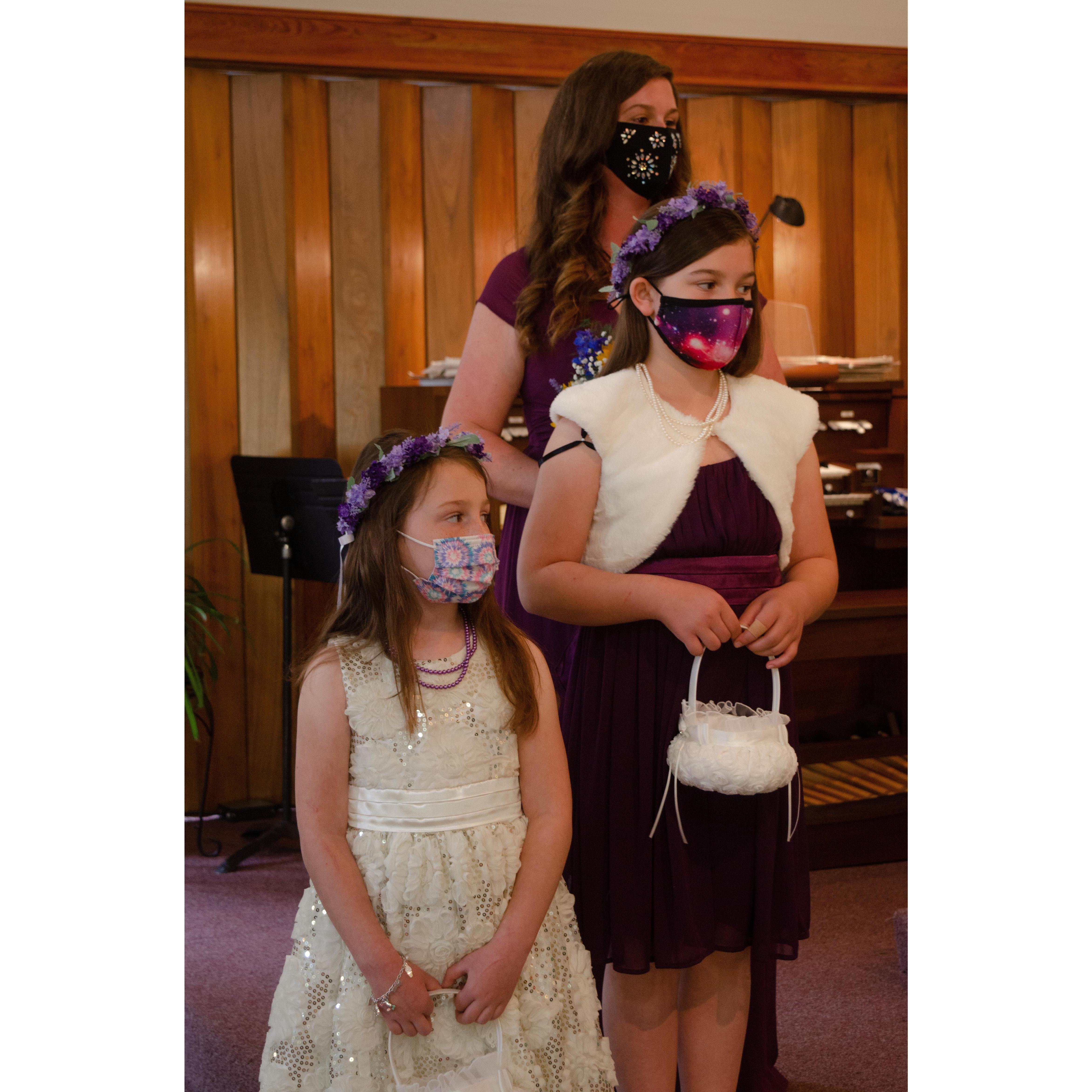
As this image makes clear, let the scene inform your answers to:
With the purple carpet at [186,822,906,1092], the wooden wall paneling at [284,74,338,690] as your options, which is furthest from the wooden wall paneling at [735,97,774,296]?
the purple carpet at [186,822,906,1092]

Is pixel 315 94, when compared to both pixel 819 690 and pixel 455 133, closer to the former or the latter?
pixel 455 133

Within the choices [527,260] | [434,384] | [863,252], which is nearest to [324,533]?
[434,384]

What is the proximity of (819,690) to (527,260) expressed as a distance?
3150 mm

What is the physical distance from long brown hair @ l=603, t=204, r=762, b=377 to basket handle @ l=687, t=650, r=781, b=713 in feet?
1.46

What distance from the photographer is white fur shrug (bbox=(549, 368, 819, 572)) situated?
1.74m

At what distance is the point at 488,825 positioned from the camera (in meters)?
1.60

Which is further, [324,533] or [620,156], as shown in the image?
[324,533]

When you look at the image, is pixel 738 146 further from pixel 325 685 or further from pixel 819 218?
pixel 325 685

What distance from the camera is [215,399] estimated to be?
467 cm

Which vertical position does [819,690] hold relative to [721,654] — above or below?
below

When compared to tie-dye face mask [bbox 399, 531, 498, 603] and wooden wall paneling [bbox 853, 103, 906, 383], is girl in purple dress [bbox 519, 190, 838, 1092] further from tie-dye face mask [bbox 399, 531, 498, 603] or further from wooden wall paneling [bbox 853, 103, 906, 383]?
wooden wall paneling [bbox 853, 103, 906, 383]

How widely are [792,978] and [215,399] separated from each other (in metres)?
2.99

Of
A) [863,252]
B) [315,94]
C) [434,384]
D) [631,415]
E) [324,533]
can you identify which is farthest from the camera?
[863,252]

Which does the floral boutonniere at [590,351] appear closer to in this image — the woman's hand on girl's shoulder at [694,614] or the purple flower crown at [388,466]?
the purple flower crown at [388,466]
